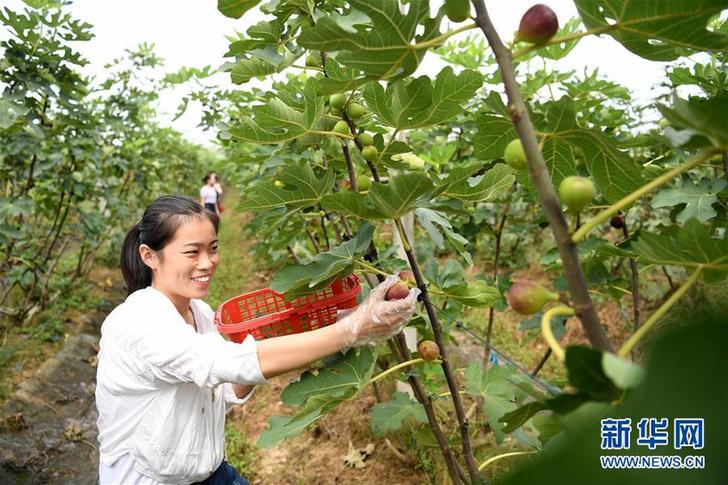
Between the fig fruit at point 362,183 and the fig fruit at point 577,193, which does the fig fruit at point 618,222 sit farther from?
the fig fruit at point 577,193

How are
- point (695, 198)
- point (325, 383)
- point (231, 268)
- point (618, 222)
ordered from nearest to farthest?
point (325, 383) → point (695, 198) → point (618, 222) → point (231, 268)

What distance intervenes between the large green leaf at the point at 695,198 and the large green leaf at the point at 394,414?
1020mm

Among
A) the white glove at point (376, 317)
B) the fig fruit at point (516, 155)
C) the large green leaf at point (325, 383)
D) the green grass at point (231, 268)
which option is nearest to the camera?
the fig fruit at point (516, 155)

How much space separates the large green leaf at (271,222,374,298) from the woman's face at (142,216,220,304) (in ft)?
1.87

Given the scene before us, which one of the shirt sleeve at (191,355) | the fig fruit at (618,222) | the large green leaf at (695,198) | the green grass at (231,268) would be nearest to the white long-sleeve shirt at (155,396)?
the shirt sleeve at (191,355)

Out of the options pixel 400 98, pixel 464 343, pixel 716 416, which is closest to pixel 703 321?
pixel 716 416

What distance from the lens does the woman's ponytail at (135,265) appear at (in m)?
1.94

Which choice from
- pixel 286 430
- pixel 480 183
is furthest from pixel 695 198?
pixel 286 430

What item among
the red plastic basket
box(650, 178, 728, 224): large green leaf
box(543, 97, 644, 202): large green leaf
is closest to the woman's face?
the red plastic basket

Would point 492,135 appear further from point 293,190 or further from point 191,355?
point 191,355

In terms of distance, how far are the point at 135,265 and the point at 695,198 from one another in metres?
1.93

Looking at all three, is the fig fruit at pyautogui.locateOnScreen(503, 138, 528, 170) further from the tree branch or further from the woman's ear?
the woman's ear

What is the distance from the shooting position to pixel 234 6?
1.07m

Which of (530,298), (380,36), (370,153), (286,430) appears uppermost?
(380,36)
